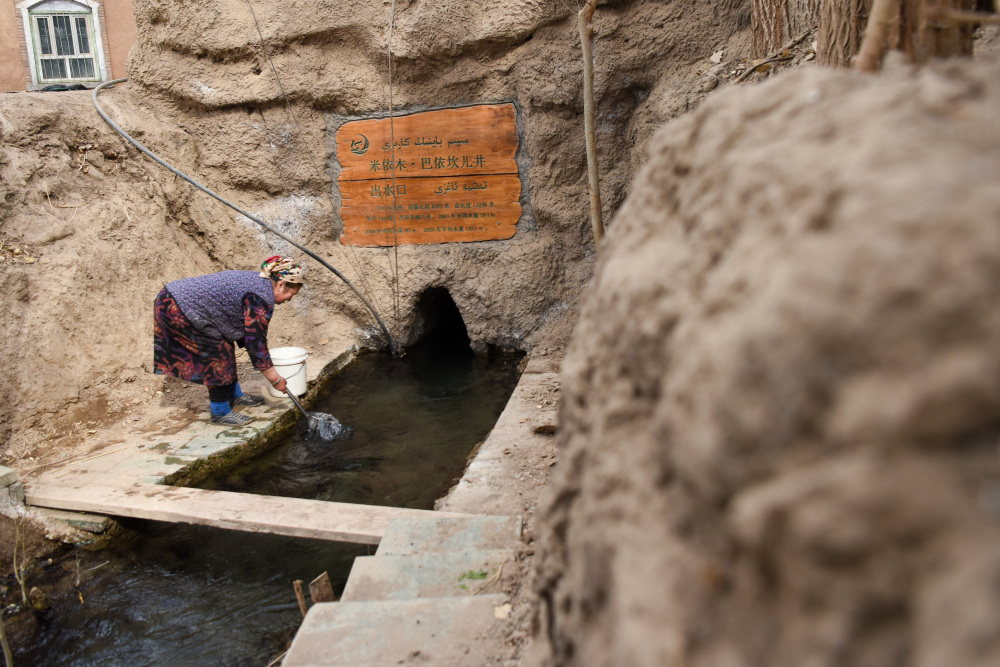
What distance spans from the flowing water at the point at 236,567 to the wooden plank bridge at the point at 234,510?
25cm

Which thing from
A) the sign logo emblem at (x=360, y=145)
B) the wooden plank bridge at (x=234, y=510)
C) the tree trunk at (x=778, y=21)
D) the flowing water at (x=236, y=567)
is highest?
the tree trunk at (x=778, y=21)

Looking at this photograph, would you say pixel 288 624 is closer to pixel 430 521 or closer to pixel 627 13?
pixel 430 521

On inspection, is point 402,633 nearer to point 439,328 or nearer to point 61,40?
point 439,328

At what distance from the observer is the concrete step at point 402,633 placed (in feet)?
5.51

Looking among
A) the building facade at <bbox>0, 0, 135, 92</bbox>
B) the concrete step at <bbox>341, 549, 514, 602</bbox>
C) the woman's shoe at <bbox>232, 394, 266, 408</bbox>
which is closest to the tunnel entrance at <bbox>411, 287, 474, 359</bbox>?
the woman's shoe at <bbox>232, 394, 266, 408</bbox>

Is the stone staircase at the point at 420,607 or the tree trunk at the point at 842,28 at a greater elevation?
the tree trunk at the point at 842,28

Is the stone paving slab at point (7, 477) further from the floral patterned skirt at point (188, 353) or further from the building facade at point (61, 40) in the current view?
the building facade at point (61, 40)

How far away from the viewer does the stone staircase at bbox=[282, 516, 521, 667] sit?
170cm

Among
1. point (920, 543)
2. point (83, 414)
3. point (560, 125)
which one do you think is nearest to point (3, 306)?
point (83, 414)

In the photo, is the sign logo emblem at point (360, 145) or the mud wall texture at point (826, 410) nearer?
the mud wall texture at point (826, 410)

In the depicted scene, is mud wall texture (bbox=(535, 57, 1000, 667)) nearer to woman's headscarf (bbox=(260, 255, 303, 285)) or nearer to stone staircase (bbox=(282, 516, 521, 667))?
stone staircase (bbox=(282, 516, 521, 667))

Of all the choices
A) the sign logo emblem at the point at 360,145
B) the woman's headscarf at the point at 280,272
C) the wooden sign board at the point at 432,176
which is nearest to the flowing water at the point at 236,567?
the woman's headscarf at the point at 280,272

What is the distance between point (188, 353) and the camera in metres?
4.26

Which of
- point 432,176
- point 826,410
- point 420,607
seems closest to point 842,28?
point 826,410
